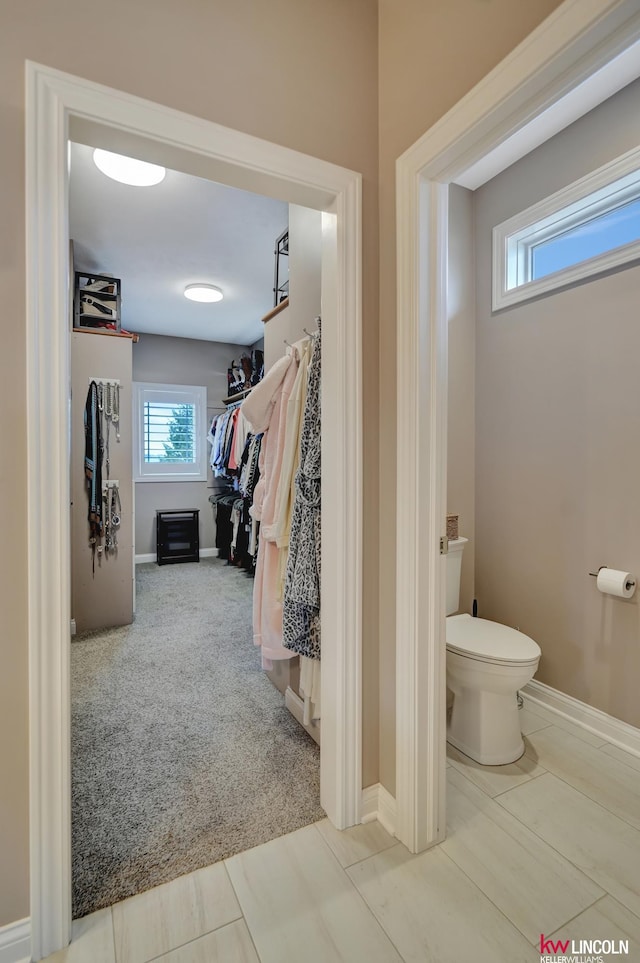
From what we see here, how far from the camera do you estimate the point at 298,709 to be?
2100 mm

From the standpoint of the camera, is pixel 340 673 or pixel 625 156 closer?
pixel 340 673

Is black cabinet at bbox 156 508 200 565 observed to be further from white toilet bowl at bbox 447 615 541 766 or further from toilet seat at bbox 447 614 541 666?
white toilet bowl at bbox 447 615 541 766

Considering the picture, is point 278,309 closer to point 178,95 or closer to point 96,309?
point 178,95

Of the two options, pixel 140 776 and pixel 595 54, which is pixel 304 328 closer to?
pixel 595 54

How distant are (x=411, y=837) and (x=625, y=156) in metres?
2.66

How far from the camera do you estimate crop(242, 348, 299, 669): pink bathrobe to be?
1966 mm

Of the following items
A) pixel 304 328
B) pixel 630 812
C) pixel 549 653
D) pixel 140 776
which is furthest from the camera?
pixel 549 653

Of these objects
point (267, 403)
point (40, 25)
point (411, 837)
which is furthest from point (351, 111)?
point (411, 837)

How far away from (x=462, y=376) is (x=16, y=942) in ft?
8.88

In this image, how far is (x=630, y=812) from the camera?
1524mm

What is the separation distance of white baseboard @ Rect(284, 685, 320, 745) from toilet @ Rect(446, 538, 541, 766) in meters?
0.60

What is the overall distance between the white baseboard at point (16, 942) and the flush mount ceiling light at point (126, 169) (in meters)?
2.79

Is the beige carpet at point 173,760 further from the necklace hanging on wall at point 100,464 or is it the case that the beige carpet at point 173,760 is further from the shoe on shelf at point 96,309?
the shoe on shelf at point 96,309

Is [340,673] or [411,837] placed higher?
[340,673]
